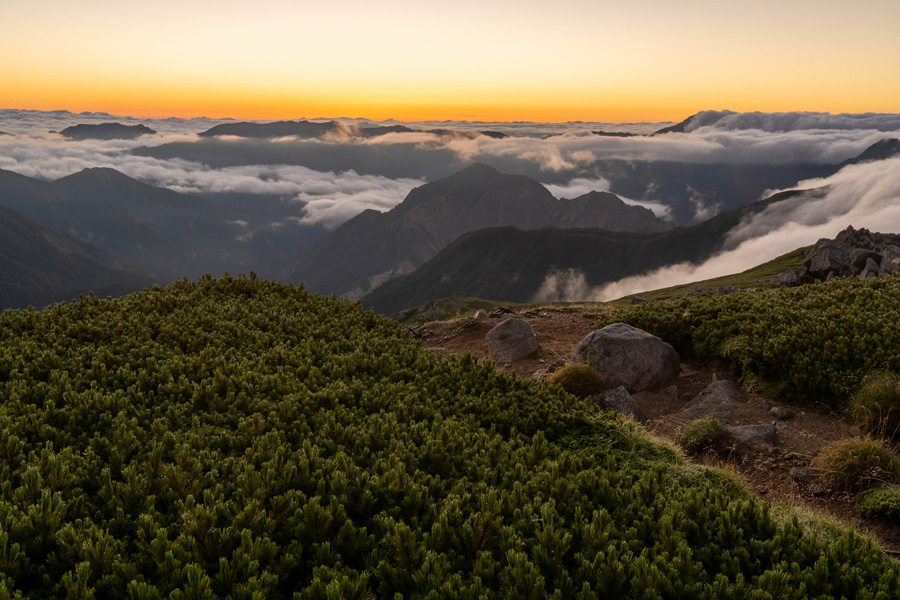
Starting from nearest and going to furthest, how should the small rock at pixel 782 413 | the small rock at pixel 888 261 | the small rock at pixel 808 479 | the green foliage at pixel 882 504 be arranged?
the green foliage at pixel 882 504 < the small rock at pixel 808 479 < the small rock at pixel 782 413 < the small rock at pixel 888 261

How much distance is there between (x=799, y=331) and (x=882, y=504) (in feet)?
21.4

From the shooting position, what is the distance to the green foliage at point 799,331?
12102mm

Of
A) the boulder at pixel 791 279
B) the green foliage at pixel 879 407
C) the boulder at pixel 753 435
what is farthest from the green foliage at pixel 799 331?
the boulder at pixel 791 279

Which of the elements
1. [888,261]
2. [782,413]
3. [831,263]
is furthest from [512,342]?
[831,263]

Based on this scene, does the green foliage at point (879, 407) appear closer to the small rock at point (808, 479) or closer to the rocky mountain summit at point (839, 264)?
the small rock at point (808, 479)

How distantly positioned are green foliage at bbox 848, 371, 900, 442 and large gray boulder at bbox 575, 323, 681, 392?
14.8 ft

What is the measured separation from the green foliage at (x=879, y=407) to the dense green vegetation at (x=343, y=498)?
5291 mm

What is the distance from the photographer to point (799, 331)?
13305 mm

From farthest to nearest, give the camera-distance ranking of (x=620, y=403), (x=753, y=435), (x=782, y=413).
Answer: (x=620, y=403), (x=782, y=413), (x=753, y=435)

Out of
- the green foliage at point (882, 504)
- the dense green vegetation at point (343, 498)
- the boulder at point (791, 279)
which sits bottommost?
the boulder at point (791, 279)

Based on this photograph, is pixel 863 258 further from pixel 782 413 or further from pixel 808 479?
pixel 808 479

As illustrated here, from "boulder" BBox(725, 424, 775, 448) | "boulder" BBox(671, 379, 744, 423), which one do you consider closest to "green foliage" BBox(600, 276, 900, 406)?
"boulder" BBox(671, 379, 744, 423)

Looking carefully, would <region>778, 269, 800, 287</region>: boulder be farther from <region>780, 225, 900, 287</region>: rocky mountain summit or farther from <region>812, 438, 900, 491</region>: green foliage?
<region>812, 438, 900, 491</region>: green foliage

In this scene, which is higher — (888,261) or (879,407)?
(888,261)
